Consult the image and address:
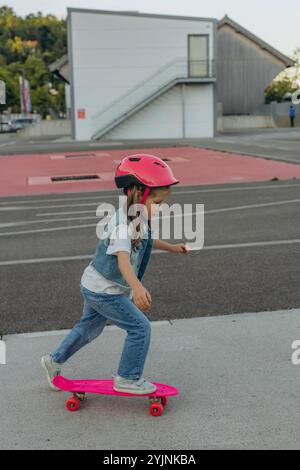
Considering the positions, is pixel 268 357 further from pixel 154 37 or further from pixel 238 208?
pixel 154 37

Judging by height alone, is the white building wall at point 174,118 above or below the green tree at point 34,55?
below

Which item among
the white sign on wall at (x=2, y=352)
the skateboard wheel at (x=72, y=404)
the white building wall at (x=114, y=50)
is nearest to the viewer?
the skateboard wheel at (x=72, y=404)

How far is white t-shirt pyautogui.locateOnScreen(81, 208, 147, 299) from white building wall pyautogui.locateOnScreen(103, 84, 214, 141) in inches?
1693

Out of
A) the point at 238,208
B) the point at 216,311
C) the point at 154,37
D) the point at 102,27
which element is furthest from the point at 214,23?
the point at 216,311

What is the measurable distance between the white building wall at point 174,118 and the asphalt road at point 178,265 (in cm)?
3387

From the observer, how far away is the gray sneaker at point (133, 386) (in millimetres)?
3773

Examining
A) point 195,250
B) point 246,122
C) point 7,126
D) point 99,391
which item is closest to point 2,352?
point 99,391

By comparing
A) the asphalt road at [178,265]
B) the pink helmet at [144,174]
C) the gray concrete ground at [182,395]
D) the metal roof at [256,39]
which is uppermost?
the metal roof at [256,39]

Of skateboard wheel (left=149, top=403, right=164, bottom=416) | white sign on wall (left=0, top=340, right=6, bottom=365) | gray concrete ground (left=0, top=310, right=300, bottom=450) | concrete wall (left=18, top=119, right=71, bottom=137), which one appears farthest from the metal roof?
skateboard wheel (left=149, top=403, right=164, bottom=416)

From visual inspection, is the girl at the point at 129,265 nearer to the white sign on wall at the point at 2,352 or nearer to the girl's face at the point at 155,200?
the girl's face at the point at 155,200

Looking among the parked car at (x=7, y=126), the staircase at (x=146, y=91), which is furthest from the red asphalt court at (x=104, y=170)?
the parked car at (x=7, y=126)

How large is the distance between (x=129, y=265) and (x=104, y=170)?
61.9 ft

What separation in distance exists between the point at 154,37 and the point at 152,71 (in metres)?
2.39

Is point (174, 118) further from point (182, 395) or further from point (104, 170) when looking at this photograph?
point (182, 395)
